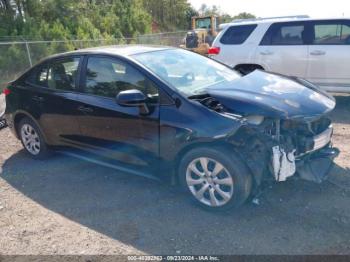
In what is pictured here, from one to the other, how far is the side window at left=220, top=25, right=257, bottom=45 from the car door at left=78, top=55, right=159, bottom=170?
4.42 metres

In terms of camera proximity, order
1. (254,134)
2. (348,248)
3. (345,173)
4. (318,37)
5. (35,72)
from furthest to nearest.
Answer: (318,37)
(35,72)
(345,173)
(254,134)
(348,248)

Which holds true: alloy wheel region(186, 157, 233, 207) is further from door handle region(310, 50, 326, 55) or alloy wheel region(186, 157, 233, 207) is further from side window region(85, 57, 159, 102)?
door handle region(310, 50, 326, 55)

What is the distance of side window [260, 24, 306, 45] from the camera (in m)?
7.06

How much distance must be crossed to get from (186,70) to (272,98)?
3.71 ft

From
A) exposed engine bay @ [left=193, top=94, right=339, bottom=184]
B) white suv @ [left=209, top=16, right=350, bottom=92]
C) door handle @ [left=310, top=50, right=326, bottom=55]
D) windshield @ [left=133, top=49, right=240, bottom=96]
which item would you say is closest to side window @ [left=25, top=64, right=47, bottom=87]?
windshield @ [left=133, top=49, right=240, bottom=96]

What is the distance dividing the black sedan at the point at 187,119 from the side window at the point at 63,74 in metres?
0.01

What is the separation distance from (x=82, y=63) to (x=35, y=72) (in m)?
1.03

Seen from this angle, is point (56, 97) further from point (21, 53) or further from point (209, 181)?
point (21, 53)

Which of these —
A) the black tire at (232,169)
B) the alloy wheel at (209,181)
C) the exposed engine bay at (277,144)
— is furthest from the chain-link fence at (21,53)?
the exposed engine bay at (277,144)

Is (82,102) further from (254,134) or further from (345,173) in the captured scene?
(345,173)

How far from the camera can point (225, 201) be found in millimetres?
3336

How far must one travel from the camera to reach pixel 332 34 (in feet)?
22.4

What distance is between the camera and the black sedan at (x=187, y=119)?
318 cm

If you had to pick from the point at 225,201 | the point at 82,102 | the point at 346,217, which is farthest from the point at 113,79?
the point at 346,217
